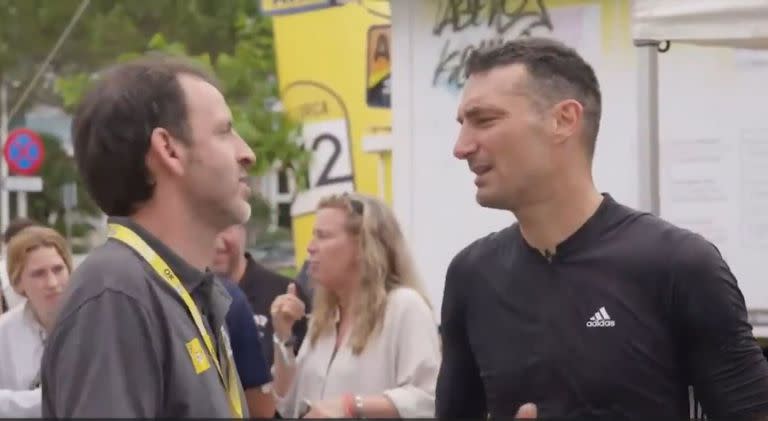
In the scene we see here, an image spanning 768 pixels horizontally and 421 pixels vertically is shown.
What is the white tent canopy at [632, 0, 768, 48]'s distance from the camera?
222 inches

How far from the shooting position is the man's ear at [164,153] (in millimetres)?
2697

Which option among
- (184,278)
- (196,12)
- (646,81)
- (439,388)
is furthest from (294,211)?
(196,12)

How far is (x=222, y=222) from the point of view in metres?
2.84

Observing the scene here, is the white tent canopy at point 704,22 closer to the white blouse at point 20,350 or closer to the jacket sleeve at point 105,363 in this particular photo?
the white blouse at point 20,350

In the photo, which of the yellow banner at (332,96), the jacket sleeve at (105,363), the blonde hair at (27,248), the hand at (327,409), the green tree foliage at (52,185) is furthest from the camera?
the green tree foliage at (52,185)

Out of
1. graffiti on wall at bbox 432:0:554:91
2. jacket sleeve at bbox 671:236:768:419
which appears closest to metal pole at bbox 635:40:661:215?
graffiti on wall at bbox 432:0:554:91

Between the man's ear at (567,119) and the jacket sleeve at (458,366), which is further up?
the man's ear at (567,119)

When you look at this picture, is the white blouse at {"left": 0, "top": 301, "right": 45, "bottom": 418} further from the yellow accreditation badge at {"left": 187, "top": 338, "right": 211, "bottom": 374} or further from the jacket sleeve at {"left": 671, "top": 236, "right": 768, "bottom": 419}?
the yellow accreditation badge at {"left": 187, "top": 338, "right": 211, "bottom": 374}

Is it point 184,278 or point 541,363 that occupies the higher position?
point 184,278

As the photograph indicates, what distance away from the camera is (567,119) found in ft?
11.4

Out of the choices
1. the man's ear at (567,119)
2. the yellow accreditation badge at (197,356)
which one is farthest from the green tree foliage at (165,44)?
the yellow accreditation badge at (197,356)

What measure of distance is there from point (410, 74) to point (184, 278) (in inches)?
228

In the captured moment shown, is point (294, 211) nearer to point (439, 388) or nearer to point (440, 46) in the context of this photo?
point (440, 46)

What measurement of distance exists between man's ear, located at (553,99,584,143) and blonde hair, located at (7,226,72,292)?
4.04 meters
